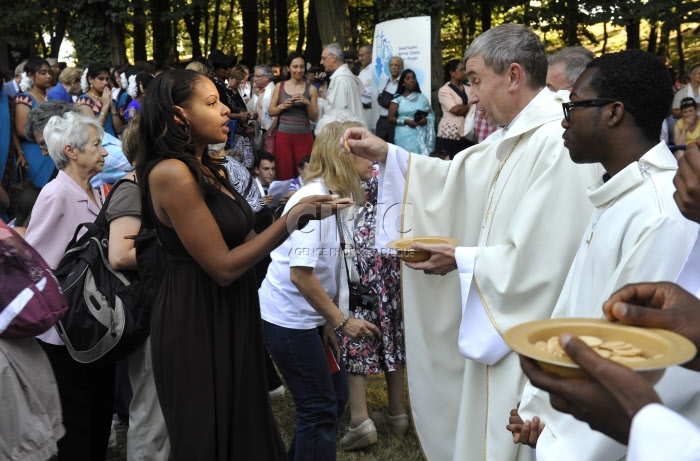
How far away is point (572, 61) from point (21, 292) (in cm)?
331

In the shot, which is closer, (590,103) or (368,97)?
(590,103)

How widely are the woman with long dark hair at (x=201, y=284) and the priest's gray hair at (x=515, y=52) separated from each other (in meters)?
1.01

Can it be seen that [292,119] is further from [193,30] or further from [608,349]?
[193,30]

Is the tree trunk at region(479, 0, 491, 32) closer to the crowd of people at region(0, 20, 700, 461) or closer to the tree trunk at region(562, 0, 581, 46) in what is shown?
the tree trunk at region(562, 0, 581, 46)

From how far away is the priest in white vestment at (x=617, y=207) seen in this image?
2.25 metres

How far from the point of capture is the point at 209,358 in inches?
126

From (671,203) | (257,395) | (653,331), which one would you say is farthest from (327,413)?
(653,331)

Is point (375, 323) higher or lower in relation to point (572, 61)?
lower

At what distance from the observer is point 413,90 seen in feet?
34.7

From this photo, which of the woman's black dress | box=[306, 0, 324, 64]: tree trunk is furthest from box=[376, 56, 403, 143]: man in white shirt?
box=[306, 0, 324, 64]: tree trunk

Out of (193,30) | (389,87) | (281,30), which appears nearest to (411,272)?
(389,87)

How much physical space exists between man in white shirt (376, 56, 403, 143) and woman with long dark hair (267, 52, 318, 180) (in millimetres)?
960

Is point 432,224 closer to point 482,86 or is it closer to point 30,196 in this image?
point 482,86

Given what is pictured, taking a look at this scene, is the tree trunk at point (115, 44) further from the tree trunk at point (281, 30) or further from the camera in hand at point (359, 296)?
the camera in hand at point (359, 296)
